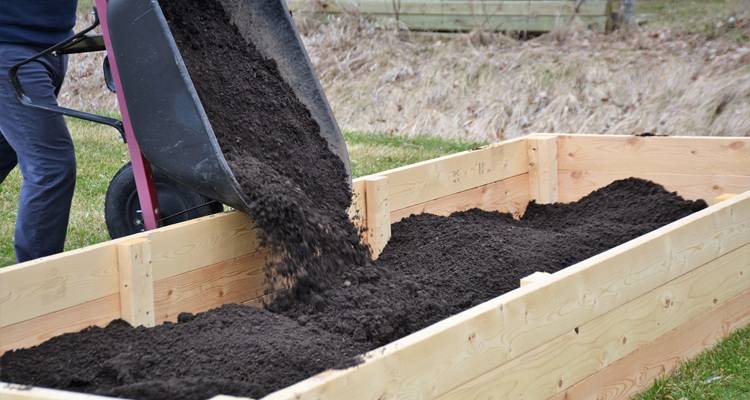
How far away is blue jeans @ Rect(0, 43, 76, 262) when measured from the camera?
4.28 m

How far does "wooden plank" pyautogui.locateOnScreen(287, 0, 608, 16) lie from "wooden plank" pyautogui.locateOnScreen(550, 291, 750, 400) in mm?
6308

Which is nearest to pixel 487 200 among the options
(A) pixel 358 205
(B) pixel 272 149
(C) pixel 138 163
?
(A) pixel 358 205

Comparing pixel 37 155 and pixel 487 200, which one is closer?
pixel 37 155

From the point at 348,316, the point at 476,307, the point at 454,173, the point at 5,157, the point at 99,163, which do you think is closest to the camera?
the point at 476,307

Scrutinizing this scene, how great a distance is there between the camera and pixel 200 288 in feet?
12.6

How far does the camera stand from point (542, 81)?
9.33 metres

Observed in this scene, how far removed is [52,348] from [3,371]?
190mm

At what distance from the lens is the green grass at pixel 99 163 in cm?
578

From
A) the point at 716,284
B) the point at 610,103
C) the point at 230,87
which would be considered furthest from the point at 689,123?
the point at 230,87

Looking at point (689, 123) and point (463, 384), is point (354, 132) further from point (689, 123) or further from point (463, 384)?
point (463, 384)

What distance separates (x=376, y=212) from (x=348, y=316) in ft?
3.60

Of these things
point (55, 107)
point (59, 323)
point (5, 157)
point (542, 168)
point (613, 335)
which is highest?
point (55, 107)

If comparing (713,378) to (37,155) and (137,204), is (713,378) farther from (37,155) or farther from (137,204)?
(37,155)

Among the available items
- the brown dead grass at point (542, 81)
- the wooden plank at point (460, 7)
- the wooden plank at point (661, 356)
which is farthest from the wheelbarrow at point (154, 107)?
the wooden plank at point (460, 7)
